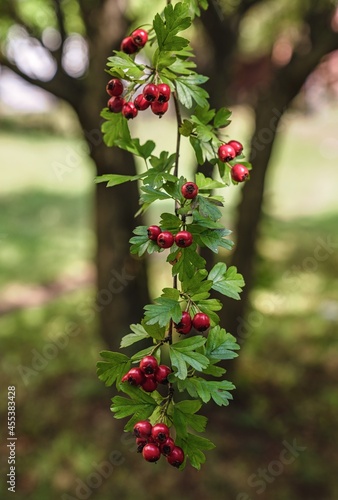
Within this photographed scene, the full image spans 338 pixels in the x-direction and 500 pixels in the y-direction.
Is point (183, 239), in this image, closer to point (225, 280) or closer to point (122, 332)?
point (225, 280)

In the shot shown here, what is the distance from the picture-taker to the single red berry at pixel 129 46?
122 centimetres

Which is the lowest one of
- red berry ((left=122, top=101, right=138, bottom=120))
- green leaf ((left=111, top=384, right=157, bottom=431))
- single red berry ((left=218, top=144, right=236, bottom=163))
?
green leaf ((left=111, top=384, right=157, bottom=431))

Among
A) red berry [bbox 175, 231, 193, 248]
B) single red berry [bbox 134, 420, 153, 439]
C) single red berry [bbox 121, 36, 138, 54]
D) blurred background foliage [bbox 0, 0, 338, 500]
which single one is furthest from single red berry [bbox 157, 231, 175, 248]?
blurred background foliage [bbox 0, 0, 338, 500]

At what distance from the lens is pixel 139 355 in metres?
1.03

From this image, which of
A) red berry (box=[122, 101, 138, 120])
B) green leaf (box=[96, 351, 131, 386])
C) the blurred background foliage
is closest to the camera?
green leaf (box=[96, 351, 131, 386])

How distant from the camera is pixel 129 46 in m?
1.23

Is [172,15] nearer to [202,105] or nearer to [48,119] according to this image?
[202,105]

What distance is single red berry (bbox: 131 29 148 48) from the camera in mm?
1217

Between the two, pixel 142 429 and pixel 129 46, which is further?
pixel 129 46

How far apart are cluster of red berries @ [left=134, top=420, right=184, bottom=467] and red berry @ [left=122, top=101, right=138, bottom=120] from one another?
0.67 meters

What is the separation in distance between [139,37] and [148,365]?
75cm

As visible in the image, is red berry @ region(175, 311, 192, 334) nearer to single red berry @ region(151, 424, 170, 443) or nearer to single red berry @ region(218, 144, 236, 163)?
single red berry @ region(151, 424, 170, 443)

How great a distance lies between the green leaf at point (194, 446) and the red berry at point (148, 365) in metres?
0.14

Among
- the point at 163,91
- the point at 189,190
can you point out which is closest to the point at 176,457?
the point at 189,190
